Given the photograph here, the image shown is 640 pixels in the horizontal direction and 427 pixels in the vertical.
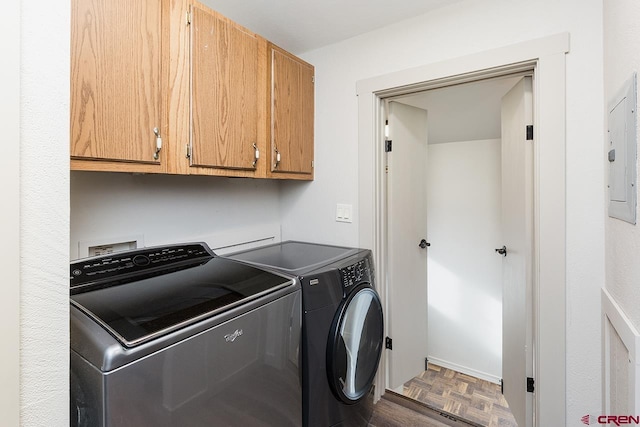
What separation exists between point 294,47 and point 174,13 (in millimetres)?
1030

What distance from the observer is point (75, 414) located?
0.77 m

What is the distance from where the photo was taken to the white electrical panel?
3.05 ft

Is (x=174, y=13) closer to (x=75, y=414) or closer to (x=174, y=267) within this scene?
(x=174, y=267)

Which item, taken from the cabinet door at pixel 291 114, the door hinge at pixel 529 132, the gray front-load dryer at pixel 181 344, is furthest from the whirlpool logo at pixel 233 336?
the door hinge at pixel 529 132

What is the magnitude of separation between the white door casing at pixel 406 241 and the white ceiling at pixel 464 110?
20 centimetres

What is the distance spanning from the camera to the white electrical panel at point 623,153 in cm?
93

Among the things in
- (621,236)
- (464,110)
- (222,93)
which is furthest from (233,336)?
(464,110)

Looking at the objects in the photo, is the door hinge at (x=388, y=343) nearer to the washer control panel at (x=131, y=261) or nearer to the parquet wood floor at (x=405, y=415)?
the parquet wood floor at (x=405, y=415)

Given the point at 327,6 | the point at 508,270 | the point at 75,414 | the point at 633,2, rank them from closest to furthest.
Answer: the point at 75,414
the point at 633,2
the point at 327,6
the point at 508,270

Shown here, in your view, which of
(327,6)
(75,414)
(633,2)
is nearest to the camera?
(75,414)

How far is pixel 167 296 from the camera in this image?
106cm

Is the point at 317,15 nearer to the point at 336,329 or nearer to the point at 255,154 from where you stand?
the point at 255,154

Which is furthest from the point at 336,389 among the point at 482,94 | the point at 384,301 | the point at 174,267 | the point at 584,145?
the point at 482,94

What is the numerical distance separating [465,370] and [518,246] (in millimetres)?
2010
